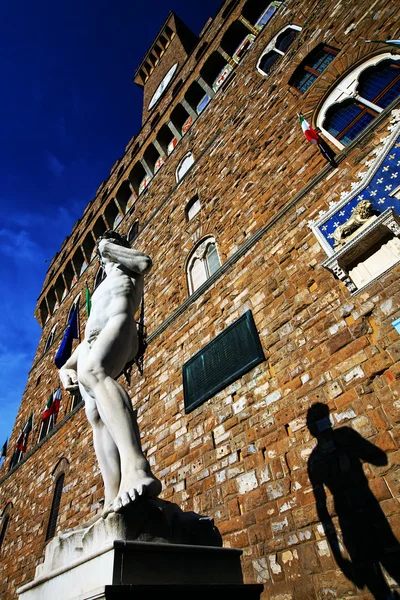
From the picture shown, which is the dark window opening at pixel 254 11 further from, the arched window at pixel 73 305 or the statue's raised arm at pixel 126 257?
the arched window at pixel 73 305

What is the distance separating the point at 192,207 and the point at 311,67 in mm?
3260

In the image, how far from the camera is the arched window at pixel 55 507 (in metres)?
6.87

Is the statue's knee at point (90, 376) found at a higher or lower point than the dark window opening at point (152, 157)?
lower

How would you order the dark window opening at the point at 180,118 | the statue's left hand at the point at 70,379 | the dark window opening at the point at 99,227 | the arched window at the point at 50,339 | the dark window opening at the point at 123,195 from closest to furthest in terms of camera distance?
the statue's left hand at the point at 70,379, the dark window opening at the point at 180,118, the dark window opening at the point at 123,195, the dark window opening at the point at 99,227, the arched window at the point at 50,339

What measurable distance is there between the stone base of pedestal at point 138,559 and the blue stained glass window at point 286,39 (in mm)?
8074

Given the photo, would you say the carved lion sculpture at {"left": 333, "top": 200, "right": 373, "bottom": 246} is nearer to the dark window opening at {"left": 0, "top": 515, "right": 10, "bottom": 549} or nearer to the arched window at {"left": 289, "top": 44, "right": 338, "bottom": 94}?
the arched window at {"left": 289, "top": 44, "right": 338, "bottom": 94}

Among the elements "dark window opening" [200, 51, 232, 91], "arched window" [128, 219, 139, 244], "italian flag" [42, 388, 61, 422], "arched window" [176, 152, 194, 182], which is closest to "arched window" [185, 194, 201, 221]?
"arched window" [176, 152, 194, 182]

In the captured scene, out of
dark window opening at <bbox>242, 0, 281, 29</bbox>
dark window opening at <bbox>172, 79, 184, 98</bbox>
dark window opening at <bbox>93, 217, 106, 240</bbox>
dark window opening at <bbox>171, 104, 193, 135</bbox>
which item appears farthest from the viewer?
dark window opening at <bbox>93, 217, 106, 240</bbox>

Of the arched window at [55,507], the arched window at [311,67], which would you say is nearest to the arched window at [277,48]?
the arched window at [311,67]

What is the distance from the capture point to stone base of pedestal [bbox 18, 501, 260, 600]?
143 cm

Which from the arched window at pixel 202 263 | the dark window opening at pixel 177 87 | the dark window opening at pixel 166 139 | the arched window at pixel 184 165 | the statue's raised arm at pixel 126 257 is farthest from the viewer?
the dark window opening at pixel 166 139

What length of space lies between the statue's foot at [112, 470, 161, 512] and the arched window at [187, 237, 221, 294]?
4.52 meters

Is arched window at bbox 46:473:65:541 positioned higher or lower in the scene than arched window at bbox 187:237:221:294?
lower

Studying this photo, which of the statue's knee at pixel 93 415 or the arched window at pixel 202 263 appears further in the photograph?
the arched window at pixel 202 263
